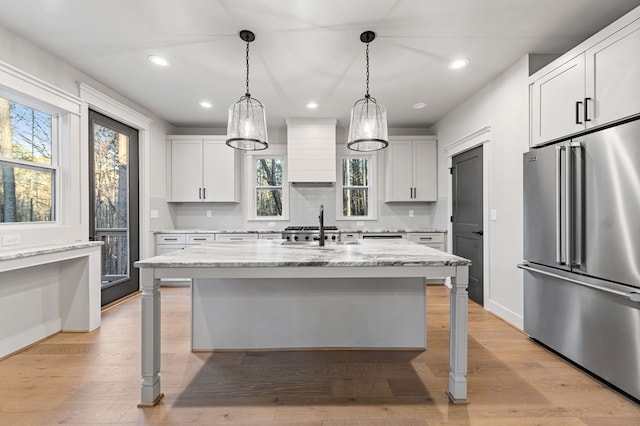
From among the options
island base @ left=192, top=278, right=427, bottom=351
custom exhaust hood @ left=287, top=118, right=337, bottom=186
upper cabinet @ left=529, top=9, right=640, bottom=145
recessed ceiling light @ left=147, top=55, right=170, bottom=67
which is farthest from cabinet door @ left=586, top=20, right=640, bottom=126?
recessed ceiling light @ left=147, top=55, right=170, bottom=67

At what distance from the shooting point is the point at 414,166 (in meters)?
4.79

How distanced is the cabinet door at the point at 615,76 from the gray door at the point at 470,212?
1.55 meters

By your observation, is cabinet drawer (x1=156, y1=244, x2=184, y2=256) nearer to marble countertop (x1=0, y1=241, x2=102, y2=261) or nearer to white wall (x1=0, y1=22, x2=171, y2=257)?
white wall (x1=0, y1=22, x2=171, y2=257)

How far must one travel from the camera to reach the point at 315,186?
498 centimetres

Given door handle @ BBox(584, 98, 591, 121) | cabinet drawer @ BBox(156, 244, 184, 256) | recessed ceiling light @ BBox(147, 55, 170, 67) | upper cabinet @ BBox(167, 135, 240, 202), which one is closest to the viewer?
door handle @ BBox(584, 98, 591, 121)

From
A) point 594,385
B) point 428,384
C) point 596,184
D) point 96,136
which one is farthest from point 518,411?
point 96,136

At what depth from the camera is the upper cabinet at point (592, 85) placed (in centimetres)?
178

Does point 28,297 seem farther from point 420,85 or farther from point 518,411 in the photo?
point 420,85

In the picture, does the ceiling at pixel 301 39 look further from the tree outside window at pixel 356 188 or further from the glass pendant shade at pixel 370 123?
the tree outside window at pixel 356 188

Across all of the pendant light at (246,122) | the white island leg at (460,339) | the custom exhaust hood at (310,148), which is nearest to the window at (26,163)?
the pendant light at (246,122)

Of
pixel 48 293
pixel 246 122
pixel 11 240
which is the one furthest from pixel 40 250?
pixel 246 122

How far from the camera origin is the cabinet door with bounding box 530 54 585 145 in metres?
2.11

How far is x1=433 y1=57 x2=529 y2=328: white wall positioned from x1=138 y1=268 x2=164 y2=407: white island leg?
310 cm

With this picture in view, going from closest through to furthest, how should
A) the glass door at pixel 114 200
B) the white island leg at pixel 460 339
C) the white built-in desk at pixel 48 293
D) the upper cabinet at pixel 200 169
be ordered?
the white island leg at pixel 460 339 < the white built-in desk at pixel 48 293 < the glass door at pixel 114 200 < the upper cabinet at pixel 200 169
